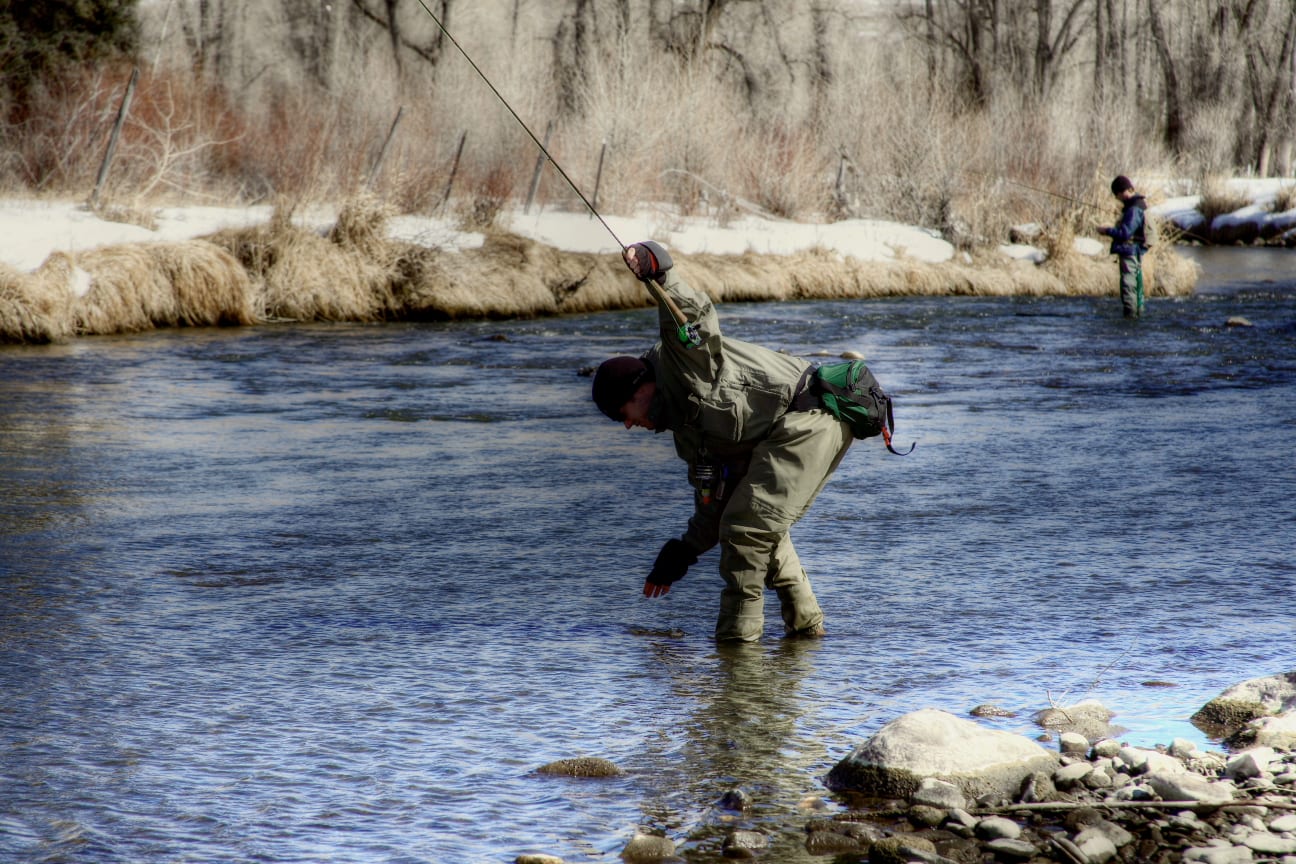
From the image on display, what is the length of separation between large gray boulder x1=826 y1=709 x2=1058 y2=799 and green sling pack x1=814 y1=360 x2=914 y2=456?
3.79 ft

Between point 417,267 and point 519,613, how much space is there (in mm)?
14072

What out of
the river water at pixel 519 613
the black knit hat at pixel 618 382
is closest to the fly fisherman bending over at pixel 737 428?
the black knit hat at pixel 618 382

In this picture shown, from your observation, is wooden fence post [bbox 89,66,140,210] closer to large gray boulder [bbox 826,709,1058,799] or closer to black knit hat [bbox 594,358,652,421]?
black knit hat [bbox 594,358,652,421]

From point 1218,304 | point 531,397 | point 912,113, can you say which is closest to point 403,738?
point 531,397

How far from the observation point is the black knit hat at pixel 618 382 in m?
4.50

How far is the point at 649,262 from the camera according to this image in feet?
14.1

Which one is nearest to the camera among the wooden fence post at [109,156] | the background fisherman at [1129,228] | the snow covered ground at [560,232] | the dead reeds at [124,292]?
the dead reeds at [124,292]

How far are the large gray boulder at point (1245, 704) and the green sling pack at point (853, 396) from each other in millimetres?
1148

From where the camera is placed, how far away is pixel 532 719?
4.13m

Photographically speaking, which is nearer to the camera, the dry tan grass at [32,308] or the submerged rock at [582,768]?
the submerged rock at [582,768]

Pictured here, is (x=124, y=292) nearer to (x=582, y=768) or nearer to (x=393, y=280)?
(x=393, y=280)

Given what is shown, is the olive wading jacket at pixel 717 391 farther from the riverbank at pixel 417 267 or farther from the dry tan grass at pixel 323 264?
the dry tan grass at pixel 323 264

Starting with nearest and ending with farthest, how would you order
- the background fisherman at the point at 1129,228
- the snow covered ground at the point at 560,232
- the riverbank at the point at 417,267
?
the riverbank at the point at 417,267 < the snow covered ground at the point at 560,232 < the background fisherman at the point at 1129,228

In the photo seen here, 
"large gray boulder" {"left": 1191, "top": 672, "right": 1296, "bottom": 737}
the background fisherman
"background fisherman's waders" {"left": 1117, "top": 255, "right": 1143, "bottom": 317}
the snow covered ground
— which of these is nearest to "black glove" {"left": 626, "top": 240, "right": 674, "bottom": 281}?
"large gray boulder" {"left": 1191, "top": 672, "right": 1296, "bottom": 737}
